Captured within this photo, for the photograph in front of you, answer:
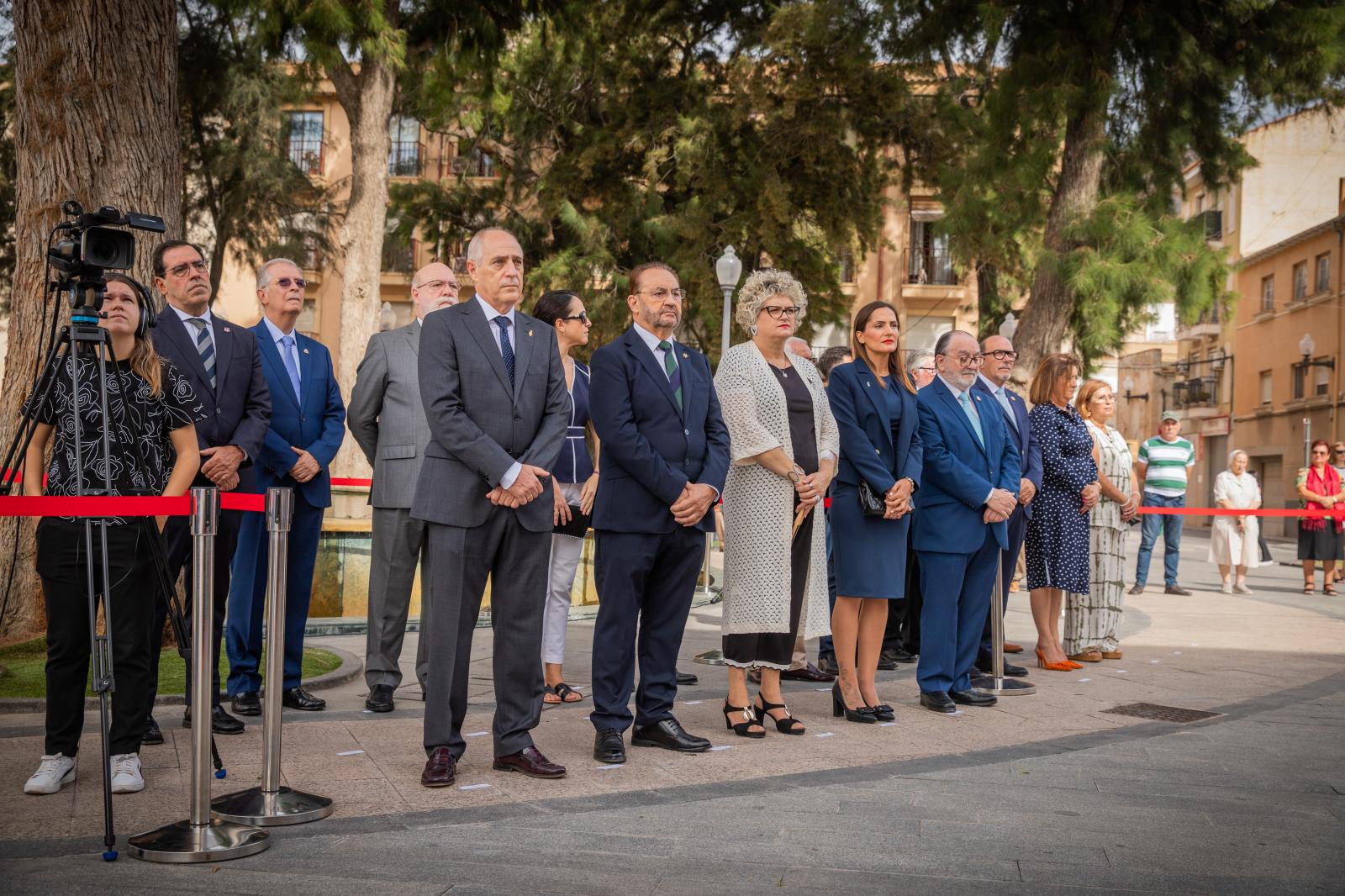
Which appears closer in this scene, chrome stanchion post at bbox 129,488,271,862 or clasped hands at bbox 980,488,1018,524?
chrome stanchion post at bbox 129,488,271,862

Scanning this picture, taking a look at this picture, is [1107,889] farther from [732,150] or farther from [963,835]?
[732,150]

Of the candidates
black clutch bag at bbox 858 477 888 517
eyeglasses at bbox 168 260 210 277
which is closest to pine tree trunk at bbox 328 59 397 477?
eyeglasses at bbox 168 260 210 277

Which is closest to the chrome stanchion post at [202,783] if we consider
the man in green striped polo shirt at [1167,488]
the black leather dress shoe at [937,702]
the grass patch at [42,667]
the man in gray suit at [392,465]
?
the man in gray suit at [392,465]

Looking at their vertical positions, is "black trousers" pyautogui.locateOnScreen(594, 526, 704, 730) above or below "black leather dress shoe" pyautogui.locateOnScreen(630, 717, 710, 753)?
above

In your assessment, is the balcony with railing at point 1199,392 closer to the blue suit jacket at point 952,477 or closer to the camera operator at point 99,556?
the blue suit jacket at point 952,477

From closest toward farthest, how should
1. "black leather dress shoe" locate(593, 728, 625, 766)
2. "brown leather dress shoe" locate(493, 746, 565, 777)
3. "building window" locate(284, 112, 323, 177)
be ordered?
"brown leather dress shoe" locate(493, 746, 565, 777) → "black leather dress shoe" locate(593, 728, 625, 766) → "building window" locate(284, 112, 323, 177)

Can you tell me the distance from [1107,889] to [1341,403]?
4069 centimetres

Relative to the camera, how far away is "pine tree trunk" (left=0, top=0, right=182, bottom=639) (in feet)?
26.9

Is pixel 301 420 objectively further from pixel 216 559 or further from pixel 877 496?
pixel 877 496

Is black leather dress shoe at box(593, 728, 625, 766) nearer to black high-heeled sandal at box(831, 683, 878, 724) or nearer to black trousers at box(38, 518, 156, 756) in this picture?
black high-heeled sandal at box(831, 683, 878, 724)

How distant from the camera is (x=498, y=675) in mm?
5277

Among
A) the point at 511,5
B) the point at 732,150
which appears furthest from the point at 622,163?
the point at 511,5

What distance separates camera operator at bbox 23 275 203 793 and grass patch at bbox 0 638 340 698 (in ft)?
6.22

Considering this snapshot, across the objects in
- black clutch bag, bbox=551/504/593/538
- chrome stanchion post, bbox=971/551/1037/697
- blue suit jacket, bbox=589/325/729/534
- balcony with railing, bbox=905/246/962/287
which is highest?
balcony with railing, bbox=905/246/962/287
